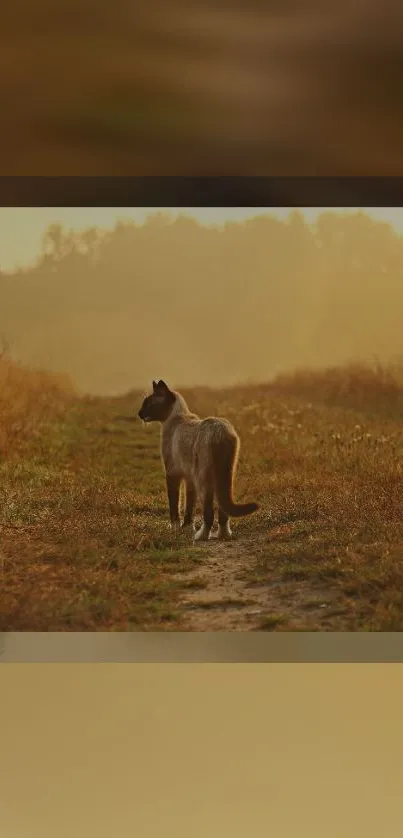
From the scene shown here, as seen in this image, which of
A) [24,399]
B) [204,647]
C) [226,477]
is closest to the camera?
[204,647]

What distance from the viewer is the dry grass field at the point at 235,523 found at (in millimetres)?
3812

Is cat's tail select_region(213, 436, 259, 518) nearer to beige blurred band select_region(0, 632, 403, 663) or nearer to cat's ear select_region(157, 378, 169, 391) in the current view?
cat's ear select_region(157, 378, 169, 391)

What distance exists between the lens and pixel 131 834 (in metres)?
2.92

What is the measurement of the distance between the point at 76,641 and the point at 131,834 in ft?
3.28
